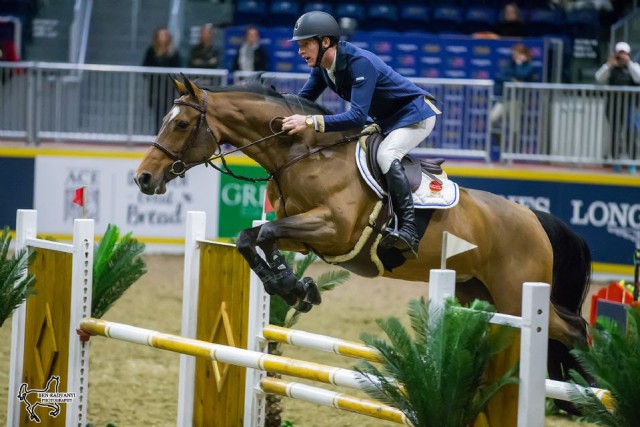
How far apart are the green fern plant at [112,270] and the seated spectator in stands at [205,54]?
23.3 ft

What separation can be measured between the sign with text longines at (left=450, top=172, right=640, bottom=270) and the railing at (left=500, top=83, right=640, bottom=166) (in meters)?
0.27

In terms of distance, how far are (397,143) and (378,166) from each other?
0.16 meters

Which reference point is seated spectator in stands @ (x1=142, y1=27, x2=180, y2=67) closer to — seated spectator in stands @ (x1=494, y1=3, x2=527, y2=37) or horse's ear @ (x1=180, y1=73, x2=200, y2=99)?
seated spectator in stands @ (x1=494, y1=3, x2=527, y2=37)

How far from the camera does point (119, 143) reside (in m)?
12.2

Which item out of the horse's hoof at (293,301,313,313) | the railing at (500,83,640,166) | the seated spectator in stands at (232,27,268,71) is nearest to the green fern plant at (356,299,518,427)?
the horse's hoof at (293,301,313,313)

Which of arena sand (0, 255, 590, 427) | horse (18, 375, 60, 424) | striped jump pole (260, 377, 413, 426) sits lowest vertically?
arena sand (0, 255, 590, 427)

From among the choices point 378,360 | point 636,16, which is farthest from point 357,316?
point 636,16

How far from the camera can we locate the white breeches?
577 centimetres

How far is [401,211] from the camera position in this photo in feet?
18.8

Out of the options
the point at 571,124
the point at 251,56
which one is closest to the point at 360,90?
the point at 571,124

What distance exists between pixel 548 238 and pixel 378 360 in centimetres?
243

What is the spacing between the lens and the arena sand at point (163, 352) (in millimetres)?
6836

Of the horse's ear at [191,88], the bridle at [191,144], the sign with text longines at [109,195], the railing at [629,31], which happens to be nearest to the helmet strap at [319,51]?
the bridle at [191,144]

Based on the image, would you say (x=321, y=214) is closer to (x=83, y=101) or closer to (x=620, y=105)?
(x=620, y=105)
